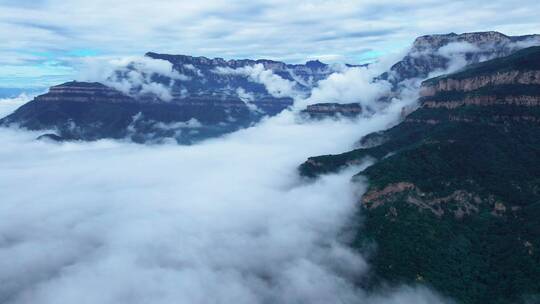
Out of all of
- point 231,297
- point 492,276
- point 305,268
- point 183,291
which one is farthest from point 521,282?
point 183,291

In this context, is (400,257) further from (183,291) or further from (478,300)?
(183,291)

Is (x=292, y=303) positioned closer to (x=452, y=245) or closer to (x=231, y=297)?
(x=231, y=297)

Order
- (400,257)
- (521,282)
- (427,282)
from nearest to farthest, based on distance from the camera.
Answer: (521,282)
(427,282)
(400,257)

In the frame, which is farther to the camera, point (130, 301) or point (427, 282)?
point (130, 301)

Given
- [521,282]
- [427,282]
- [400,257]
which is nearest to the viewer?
[521,282]

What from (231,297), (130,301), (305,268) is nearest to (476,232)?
(305,268)

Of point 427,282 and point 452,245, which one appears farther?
point 452,245

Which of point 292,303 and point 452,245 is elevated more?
point 452,245

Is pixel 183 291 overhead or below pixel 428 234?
below
